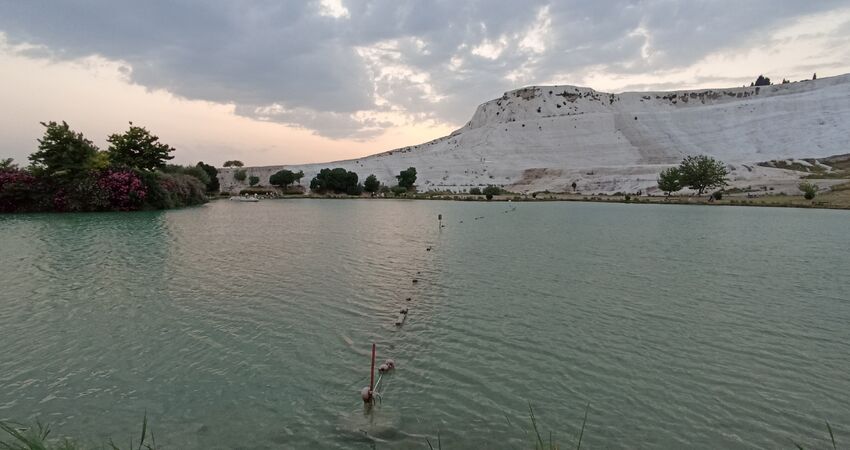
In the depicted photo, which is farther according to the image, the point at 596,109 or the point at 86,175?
the point at 596,109

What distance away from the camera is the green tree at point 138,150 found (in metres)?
67.4

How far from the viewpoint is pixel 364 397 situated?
8664mm

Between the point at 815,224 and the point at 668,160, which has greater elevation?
the point at 668,160

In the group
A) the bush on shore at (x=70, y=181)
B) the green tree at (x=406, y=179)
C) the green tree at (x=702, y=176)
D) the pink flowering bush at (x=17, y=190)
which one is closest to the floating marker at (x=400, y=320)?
the bush on shore at (x=70, y=181)

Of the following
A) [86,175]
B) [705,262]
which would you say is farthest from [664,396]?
[86,175]

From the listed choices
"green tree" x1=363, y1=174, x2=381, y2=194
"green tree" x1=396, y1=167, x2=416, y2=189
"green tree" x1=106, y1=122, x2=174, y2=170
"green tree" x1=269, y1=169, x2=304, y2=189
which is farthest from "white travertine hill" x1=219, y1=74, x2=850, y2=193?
"green tree" x1=106, y1=122, x2=174, y2=170

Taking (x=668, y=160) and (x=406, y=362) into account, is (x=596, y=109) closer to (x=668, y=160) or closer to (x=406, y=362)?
(x=668, y=160)

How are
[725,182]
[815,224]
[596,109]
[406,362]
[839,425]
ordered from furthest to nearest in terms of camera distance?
[596,109] < [725,182] < [815,224] < [406,362] < [839,425]

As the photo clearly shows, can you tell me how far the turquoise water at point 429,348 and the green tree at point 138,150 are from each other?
4953cm

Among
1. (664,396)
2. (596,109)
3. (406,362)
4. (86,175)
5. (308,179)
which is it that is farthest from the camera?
(596,109)

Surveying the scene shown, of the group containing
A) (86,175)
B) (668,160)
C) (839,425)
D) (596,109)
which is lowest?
(839,425)

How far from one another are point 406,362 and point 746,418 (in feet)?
23.2

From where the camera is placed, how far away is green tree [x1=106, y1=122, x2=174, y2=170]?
6738 cm

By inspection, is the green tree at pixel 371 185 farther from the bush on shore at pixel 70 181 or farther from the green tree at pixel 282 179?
the bush on shore at pixel 70 181
